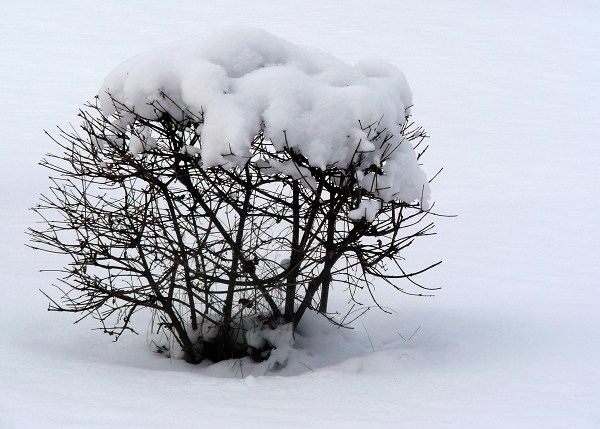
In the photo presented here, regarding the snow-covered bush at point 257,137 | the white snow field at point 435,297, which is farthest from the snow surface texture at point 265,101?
the white snow field at point 435,297

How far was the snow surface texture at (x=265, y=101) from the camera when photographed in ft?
13.4

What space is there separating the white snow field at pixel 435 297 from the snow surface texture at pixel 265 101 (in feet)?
3.71

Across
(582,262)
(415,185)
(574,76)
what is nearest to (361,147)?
(415,185)

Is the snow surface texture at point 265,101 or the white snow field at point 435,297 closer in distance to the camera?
the white snow field at point 435,297

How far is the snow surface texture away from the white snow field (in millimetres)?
1130

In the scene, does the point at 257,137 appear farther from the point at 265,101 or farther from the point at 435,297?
the point at 435,297

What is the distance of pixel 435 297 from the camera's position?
260 inches

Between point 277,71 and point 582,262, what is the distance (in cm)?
445

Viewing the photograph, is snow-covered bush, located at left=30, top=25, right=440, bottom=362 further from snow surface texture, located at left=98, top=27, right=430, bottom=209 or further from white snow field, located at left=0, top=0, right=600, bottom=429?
white snow field, located at left=0, top=0, right=600, bottom=429

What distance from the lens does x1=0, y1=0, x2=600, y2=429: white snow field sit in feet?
12.4

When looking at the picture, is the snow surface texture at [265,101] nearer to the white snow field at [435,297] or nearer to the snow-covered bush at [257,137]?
the snow-covered bush at [257,137]

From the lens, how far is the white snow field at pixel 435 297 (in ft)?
12.4

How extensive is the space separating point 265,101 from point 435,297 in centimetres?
305

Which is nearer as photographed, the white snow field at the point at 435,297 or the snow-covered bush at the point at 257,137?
the white snow field at the point at 435,297
